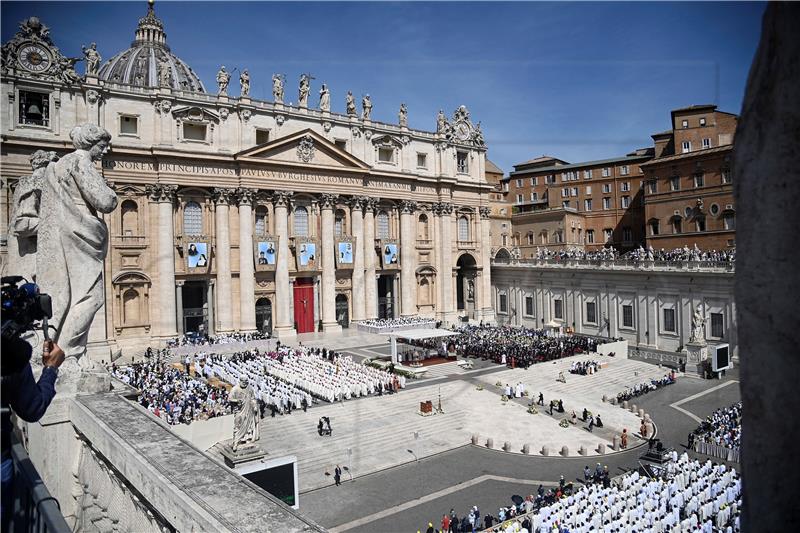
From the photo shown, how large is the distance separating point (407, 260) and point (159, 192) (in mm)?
23398

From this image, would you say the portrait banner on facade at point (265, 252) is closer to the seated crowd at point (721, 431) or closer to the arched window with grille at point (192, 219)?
the arched window with grille at point (192, 219)

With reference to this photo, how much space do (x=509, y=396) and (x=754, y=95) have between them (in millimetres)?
30837

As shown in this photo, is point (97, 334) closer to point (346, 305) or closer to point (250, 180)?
point (250, 180)

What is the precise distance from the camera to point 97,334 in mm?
38406

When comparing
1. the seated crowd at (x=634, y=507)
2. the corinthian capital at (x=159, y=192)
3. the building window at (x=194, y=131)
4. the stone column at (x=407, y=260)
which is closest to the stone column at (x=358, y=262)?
the stone column at (x=407, y=260)

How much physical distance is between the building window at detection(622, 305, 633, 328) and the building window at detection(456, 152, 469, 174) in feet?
75.3

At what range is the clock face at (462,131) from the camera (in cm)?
6056

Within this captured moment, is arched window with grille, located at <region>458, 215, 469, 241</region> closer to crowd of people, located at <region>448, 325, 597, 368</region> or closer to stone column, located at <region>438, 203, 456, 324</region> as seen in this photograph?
stone column, located at <region>438, 203, 456, 324</region>

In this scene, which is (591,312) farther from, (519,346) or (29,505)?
(29,505)

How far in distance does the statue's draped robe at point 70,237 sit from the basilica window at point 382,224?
46.6 m

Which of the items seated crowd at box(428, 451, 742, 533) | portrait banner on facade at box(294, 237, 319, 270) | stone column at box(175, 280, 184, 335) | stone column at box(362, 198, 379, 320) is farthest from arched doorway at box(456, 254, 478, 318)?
seated crowd at box(428, 451, 742, 533)

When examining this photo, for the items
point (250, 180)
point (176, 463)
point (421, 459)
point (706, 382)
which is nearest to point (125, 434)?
point (176, 463)

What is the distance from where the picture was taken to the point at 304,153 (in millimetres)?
48750

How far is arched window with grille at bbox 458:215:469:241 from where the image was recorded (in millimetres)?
60281
